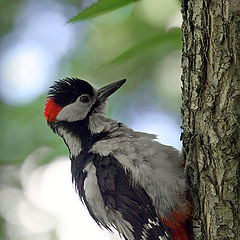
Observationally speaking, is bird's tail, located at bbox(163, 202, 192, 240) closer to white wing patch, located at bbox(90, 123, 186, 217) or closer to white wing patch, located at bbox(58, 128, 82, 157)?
white wing patch, located at bbox(90, 123, 186, 217)

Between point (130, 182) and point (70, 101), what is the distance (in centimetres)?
76

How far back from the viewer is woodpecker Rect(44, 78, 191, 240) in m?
2.36

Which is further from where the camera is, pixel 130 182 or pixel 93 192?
pixel 93 192

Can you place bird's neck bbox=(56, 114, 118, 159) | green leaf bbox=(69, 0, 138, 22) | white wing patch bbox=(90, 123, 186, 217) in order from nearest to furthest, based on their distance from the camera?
green leaf bbox=(69, 0, 138, 22) → white wing patch bbox=(90, 123, 186, 217) → bird's neck bbox=(56, 114, 118, 159)

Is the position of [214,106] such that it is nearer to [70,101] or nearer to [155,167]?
[155,167]

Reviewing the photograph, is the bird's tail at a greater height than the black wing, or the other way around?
the black wing

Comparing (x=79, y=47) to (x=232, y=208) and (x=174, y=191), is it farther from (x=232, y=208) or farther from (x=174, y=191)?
(x=232, y=208)

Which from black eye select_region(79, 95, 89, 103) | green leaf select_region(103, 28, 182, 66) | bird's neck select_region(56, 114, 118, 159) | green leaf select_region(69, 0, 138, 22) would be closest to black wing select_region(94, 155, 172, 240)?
bird's neck select_region(56, 114, 118, 159)

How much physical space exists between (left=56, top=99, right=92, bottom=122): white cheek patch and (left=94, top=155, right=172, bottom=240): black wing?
467mm

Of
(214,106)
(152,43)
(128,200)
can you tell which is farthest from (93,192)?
(152,43)

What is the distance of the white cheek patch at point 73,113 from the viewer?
2.88 metres

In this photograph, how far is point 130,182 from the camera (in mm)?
2428

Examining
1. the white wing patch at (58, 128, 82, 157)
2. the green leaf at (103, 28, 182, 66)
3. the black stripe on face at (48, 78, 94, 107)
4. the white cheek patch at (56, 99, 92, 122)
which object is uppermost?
the black stripe on face at (48, 78, 94, 107)

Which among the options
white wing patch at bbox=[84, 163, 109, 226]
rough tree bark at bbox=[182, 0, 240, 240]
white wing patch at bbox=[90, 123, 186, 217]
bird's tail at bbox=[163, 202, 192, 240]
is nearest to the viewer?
rough tree bark at bbox=[182, 0, 240, 240]
